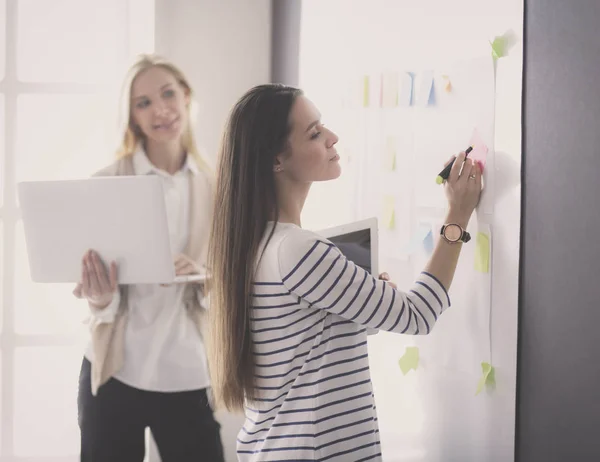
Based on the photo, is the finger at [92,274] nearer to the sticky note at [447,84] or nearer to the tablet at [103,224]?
the tablet at [103,224]

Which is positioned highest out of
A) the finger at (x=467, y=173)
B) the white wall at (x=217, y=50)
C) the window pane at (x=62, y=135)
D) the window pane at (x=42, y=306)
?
the white wall at (x=217, y=50)

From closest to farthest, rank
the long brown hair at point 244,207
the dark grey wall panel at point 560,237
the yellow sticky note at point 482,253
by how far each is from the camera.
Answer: the dark grey wall panel at point 560,237, the long brown hair at point 244,207, the yellow sticky note at point 482,253

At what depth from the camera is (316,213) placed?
233 centimetres

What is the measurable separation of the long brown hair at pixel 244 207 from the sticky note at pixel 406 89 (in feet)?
1.40

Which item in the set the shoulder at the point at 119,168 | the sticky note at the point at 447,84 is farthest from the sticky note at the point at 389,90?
the shoulder at the point at 119,168

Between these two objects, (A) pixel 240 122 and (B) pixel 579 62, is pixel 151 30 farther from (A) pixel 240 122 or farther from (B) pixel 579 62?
(B) pixel 579 62

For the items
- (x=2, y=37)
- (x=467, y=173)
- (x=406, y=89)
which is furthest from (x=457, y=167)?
(x=2, y=37)

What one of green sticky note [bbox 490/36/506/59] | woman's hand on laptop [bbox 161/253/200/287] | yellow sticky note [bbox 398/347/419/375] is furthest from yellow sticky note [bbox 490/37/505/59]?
woman's hand on laptop [bbox 161/253/200/287]

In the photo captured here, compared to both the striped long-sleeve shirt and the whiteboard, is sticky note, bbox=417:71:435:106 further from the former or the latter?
the striped long-sleeve shirt

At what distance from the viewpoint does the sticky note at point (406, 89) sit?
5.62 ft

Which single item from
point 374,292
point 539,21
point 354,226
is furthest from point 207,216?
point 539,21

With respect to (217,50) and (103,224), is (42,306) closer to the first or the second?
(103,224)

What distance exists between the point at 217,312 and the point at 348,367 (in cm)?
26

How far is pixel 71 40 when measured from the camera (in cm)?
259
